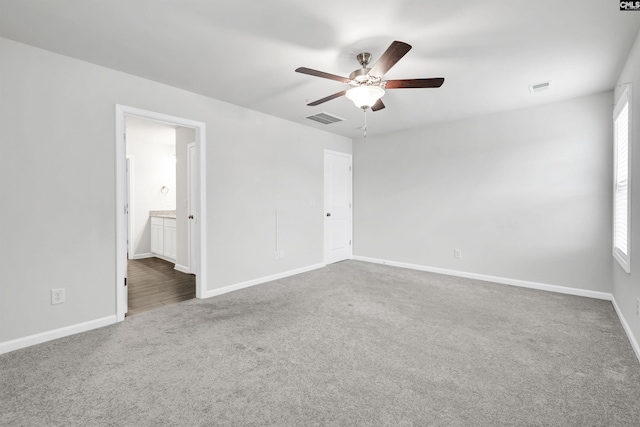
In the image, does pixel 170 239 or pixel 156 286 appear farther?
pixel 170 239

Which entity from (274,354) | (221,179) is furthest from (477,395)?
(221,179)

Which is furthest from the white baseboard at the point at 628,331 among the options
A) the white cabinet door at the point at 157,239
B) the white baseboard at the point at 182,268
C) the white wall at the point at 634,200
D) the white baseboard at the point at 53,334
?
the white cabinet door at the point at 157,239

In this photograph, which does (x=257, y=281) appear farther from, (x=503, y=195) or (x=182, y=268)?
(x=503, y=195)

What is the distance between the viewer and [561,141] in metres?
3.88

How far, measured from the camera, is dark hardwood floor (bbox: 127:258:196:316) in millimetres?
3529

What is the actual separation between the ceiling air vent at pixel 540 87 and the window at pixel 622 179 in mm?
641

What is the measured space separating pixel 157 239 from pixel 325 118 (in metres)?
4.37

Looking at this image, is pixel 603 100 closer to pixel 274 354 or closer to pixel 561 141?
pixel 561 141

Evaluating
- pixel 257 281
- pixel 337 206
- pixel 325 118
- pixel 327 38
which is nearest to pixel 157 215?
pixel 257 281

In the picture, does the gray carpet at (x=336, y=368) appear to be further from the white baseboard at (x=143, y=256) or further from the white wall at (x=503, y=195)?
the white baseboard at (x=143, y=256)

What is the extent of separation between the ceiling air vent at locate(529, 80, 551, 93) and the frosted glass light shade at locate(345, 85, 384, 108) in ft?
6.73

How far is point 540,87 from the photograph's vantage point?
11.2 feet

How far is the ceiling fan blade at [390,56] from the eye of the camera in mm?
1950

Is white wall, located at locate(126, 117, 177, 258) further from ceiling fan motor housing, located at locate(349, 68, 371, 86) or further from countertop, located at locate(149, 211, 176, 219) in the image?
ceiling fan motor housing, located at locate(349, 68, 371, 86)
